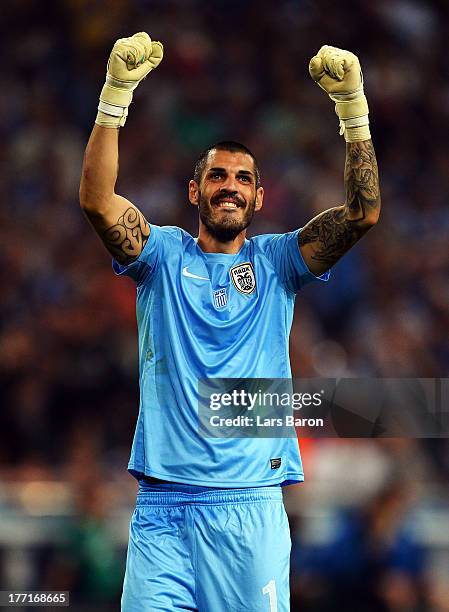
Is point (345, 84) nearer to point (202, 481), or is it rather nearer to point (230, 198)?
point (230, 198)

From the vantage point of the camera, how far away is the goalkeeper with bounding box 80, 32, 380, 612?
3412 mm

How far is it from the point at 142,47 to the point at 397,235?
4.41 m

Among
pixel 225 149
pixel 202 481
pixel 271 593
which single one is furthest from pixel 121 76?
pixel 271 593

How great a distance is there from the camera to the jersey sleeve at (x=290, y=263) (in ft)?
12.3

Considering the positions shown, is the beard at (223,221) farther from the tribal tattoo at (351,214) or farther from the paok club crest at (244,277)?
the tribal tattoo at (351,214)

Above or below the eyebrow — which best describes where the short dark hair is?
above

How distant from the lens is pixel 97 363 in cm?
691

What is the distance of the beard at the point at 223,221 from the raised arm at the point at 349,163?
0.27m

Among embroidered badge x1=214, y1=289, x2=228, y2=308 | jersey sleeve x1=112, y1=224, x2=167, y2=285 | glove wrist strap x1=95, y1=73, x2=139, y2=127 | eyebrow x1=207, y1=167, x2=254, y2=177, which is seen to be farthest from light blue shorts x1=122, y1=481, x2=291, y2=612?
glove wrist strap x1=95, y1=73, x2=139, y2=127

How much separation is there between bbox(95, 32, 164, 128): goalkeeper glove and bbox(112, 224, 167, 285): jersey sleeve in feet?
1.38

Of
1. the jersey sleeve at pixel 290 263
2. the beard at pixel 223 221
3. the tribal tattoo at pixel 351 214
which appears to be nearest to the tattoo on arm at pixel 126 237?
the beard at pixel 223 221

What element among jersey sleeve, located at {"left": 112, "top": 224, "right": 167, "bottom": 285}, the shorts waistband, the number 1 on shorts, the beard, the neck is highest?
the beard

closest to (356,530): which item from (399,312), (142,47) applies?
(399,312)

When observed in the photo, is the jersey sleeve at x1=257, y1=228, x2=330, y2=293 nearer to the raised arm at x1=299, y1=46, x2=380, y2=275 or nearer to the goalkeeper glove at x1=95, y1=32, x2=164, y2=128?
the raised arm at x1=299, y1=46, x2=380, y2=275
